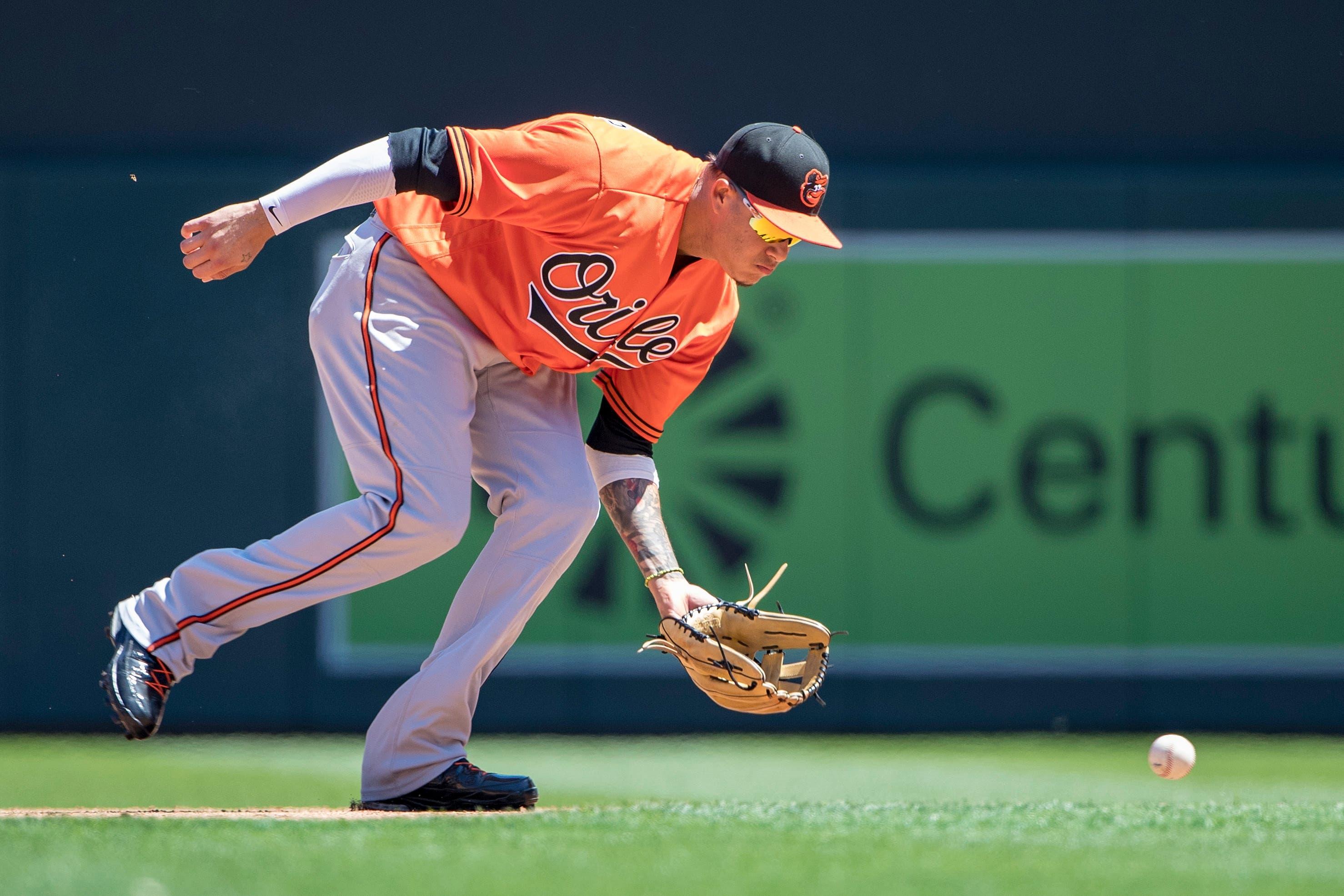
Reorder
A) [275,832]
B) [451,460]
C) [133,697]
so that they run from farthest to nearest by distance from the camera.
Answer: [451,460] < [133,697] < [275,832]

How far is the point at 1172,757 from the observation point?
4020mm

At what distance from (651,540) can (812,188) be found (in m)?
0.80

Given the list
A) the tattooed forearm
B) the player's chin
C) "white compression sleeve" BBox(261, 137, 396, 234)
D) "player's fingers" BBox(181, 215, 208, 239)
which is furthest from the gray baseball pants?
the player's chin

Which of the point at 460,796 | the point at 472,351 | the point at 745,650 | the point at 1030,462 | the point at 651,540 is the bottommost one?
the point at 460,796

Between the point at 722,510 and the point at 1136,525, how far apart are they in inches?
60.1

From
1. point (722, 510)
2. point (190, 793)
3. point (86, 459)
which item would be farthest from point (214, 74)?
point (190, 793)

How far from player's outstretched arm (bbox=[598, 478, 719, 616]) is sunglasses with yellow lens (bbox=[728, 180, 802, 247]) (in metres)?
0.64

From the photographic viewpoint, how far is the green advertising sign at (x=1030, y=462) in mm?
5695

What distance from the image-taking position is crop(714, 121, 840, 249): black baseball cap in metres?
2.93

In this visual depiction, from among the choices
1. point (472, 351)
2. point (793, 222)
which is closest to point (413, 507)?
point (472, 351)

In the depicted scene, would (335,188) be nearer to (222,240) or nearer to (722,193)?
(222,240)

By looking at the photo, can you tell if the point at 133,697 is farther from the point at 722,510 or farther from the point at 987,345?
the point at 987,345

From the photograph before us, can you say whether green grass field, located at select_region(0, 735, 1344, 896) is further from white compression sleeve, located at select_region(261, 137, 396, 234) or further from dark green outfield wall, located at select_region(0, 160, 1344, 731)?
dark green outfield wall, located at select_region(0, 160, 1344, 731)

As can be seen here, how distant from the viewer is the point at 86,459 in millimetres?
5613
